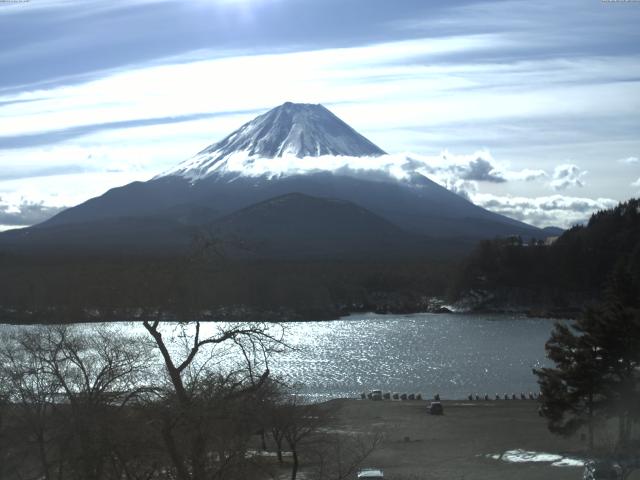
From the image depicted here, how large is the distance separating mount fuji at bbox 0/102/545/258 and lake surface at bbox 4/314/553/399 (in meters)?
32.6

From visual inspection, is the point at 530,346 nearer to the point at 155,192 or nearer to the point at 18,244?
the point at 18,244

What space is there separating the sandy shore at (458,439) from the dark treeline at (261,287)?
446 inches

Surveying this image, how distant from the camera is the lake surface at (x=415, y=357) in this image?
38.8 meters

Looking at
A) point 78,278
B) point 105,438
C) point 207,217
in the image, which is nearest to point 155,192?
point 207,217

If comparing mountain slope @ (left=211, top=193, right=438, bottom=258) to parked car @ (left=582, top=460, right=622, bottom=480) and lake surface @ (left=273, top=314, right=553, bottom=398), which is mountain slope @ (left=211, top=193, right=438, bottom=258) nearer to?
lake surface @ (left=273, top=314, right=553, bottom=398)

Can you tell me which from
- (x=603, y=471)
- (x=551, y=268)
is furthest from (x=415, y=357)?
(x=551, y=268)

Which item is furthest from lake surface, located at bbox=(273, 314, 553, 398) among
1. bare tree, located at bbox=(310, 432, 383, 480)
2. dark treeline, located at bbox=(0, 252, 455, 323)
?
bare tree, located at bbox=(310, 432, 383, 480)

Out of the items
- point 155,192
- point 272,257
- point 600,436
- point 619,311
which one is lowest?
point 600,436

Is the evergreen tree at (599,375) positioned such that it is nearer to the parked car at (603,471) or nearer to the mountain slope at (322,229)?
the parked car at (603,471)

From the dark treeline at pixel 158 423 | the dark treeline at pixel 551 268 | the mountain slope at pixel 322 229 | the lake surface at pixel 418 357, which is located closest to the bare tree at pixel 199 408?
the dark treeline at pixel 158 423

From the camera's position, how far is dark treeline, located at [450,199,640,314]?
85.8 meters

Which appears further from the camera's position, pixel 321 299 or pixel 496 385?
pixel 321 299

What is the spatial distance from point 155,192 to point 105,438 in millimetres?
170923

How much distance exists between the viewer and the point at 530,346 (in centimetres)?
5253
